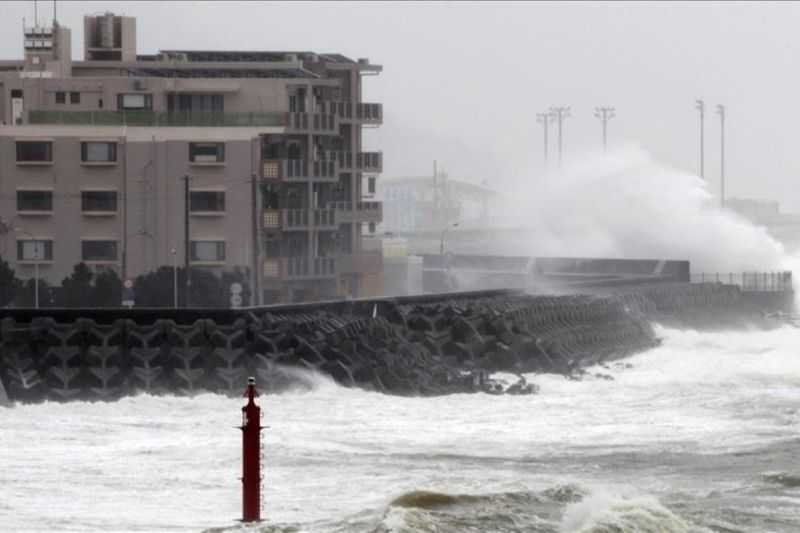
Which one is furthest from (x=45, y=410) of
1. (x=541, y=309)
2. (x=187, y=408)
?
(x=541, y=309)

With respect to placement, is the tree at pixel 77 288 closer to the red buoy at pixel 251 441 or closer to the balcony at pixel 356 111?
the balcony at pixel 356 111

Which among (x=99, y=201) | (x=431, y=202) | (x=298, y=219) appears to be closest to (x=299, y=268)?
(x=298, y=219)

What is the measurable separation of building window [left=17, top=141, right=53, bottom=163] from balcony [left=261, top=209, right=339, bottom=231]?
5.54 m

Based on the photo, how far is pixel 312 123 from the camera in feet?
188

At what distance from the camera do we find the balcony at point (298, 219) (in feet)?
179

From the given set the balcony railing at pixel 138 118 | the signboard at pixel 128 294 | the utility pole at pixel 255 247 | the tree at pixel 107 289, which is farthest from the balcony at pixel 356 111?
the signboard at pixel 128 294

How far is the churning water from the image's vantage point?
15.1 m

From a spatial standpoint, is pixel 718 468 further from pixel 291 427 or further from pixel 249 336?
pixel 249 336

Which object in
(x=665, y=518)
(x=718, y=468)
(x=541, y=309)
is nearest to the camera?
(x=665, y=518)

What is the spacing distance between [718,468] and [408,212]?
122m

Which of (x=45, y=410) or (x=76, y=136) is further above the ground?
(x=76, y=136)

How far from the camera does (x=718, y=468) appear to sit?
19.8 metres

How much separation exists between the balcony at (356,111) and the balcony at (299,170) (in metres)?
1.78

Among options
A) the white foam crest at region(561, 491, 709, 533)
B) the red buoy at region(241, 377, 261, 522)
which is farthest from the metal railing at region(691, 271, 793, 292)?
the red buoy at region(241, 377, 261, 522)
